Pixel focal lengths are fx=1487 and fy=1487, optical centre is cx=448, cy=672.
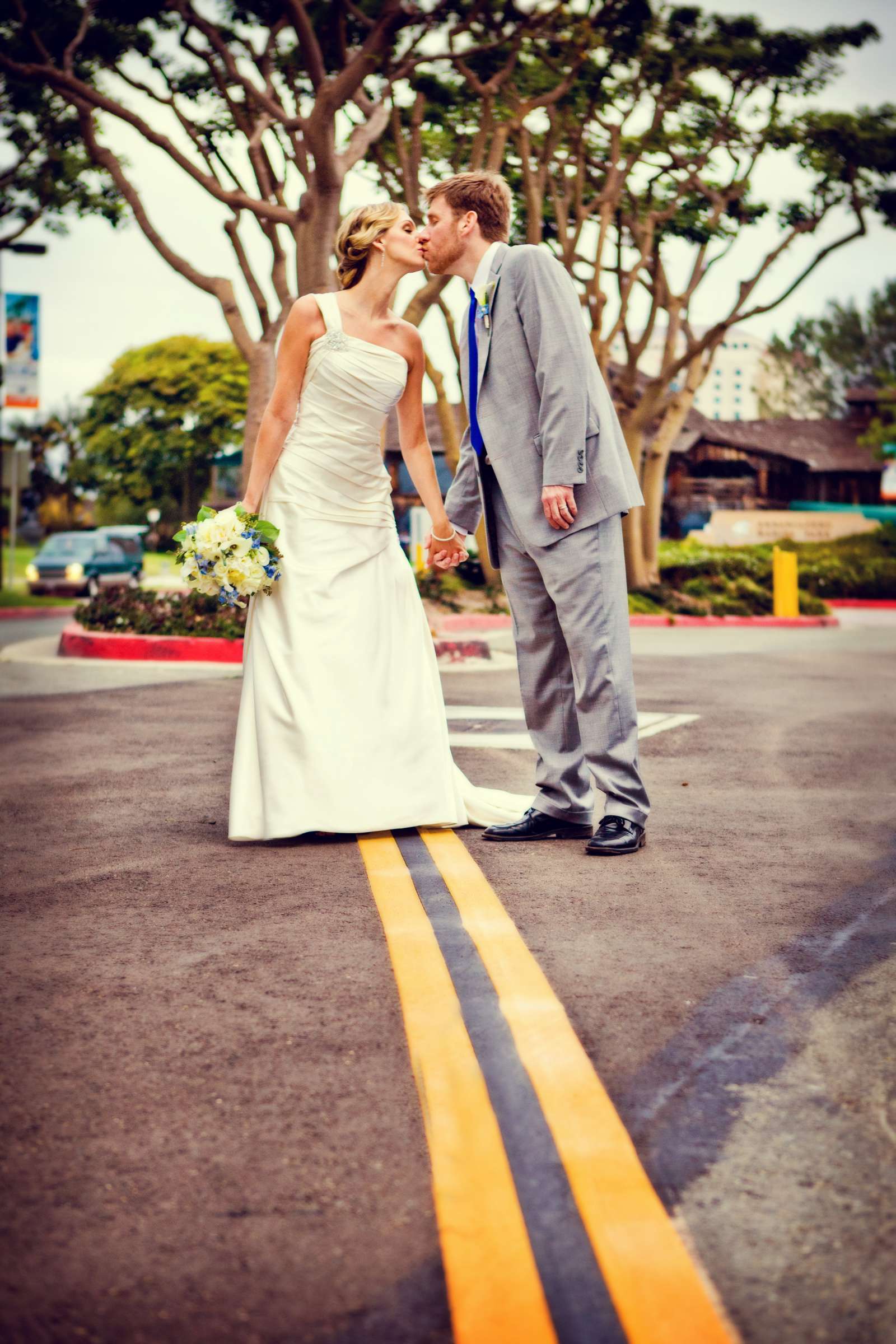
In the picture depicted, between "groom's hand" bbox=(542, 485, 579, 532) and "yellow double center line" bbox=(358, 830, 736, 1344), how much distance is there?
1549 millimetres

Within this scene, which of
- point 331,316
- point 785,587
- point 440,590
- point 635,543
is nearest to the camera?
point 331,316

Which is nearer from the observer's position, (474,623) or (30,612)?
(474,623)

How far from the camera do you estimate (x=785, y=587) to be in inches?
949

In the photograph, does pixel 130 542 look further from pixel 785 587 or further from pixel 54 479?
pixel 54 479

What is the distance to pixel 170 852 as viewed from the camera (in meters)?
4.89

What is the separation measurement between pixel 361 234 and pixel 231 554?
1.21 metres

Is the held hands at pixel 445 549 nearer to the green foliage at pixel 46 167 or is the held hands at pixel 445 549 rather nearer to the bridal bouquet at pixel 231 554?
the bridal bouquet at pixel 231 554

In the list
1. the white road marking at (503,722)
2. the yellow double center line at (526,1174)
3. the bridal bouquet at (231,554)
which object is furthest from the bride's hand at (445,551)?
the white road marking at (503,722)

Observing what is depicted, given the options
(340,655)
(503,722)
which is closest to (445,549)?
(340,655)

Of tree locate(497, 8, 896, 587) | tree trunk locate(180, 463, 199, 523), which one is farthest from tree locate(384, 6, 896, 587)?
tree trunk locate(180, 463, 199, 523)

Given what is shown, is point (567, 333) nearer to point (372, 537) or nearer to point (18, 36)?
point (372, 537)

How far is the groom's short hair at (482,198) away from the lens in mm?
4926

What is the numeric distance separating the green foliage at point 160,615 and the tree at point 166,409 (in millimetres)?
47201

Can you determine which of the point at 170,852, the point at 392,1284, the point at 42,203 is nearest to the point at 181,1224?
the point at 392,1284
